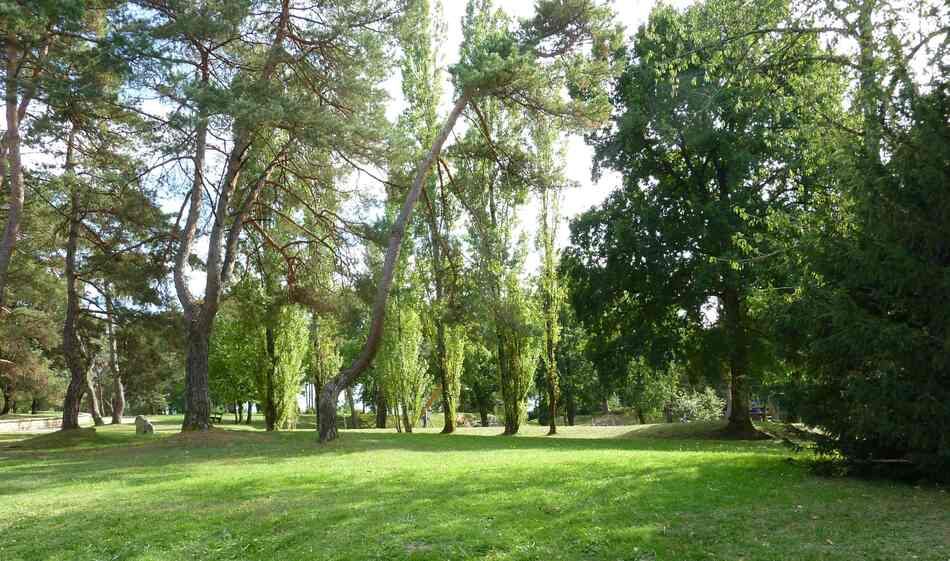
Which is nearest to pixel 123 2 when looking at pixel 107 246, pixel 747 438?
pixel 107 246

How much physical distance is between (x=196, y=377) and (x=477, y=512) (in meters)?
14.7

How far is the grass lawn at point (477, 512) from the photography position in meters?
6.36

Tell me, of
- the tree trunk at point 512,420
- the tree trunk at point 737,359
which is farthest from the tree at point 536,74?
the tree trunk at point 512,420

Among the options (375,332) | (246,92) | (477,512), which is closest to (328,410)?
(375,332)

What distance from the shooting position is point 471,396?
50344mm

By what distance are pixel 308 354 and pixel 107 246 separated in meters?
12.1

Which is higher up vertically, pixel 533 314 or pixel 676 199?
pixel 676 199

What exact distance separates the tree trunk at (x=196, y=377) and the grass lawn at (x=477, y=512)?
6452 mm

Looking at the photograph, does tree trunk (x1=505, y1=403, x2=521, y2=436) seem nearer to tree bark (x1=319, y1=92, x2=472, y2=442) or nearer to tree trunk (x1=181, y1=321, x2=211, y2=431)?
tree bark (x1=319, y1=92, x2=472, y2=442)

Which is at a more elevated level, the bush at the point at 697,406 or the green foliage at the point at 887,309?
the green foliage at the point at 887,309

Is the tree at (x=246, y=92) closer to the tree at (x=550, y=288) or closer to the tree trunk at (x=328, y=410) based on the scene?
the tree trunk at (x=328, y=410)

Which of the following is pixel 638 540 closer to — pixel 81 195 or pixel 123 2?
pixel 123 2

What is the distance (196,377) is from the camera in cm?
1945

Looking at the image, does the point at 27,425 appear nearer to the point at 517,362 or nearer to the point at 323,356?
the point at 323,356
